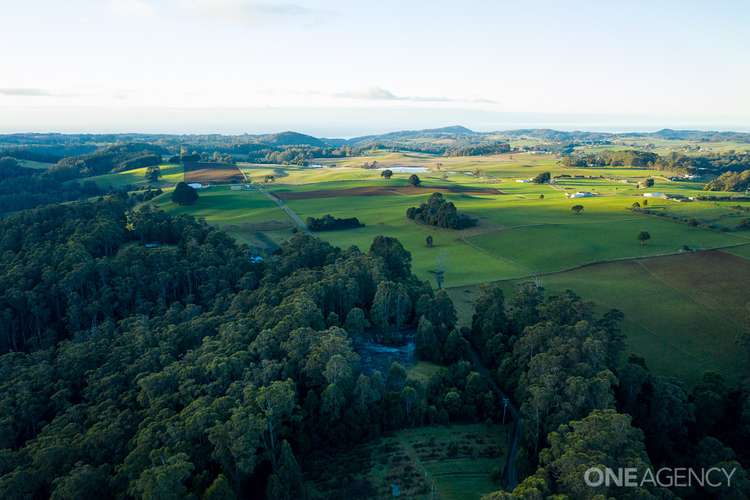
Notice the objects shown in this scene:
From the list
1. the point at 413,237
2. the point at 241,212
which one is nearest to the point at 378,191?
the point at 241,212

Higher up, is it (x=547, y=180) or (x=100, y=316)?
(x=547, y=180)

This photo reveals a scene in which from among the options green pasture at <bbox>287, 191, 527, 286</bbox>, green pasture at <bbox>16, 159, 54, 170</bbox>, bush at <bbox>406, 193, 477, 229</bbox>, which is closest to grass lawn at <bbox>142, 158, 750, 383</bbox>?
green pasture at <bbox>287, 191, 527, 286</bbox>

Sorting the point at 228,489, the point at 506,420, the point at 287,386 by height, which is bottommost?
the point at 506,420

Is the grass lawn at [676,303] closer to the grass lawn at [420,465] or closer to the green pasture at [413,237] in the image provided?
the green pasture at [413,237]

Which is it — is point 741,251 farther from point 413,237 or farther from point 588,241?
point 413,237

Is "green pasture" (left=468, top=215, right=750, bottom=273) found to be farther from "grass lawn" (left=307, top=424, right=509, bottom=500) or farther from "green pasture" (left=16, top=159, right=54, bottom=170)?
"green pasture" (left=16, top=159, right=54, bottom=170)

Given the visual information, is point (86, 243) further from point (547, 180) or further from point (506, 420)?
point (547, 180)

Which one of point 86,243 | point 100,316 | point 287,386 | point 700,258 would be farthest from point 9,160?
point 700,258
